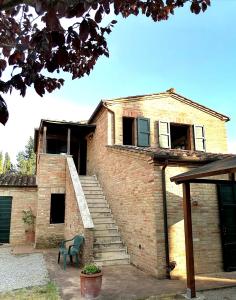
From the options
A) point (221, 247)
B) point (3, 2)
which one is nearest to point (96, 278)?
point (221, 247)

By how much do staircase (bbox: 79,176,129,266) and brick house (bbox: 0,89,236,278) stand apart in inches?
1.4

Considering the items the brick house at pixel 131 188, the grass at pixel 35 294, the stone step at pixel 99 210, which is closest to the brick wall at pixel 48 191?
the brick house at pixel 131 188

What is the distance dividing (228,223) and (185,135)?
7.23 m

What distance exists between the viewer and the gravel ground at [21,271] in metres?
7.05

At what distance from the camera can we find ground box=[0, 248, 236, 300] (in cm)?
605

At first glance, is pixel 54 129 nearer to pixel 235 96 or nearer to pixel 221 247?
pixel 235 96

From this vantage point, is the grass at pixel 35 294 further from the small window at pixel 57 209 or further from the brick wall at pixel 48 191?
the small window at pixel 57 209

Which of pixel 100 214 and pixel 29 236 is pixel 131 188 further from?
pixel 29 236

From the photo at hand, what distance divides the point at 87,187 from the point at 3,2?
1179cm

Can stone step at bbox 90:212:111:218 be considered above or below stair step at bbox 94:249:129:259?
above

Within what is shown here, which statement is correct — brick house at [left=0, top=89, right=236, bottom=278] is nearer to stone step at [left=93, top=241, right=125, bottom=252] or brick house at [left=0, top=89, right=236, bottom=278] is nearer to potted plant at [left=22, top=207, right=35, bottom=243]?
stone step at [left=93, top=241, right=125, bottom=252]

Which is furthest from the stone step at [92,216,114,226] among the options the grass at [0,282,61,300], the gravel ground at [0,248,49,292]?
the grass at [0,282,61,300]

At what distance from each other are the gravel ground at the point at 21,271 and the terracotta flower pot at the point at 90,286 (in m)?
1.59

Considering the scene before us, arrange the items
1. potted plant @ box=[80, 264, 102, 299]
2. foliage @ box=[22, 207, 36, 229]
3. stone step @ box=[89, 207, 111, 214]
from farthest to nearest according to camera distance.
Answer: foliage @ box=[22, 207, 36, 229] → stone step @ box=[89, 207, 111, 214] → potted plant @ box=[80, 264, 102, 299]
